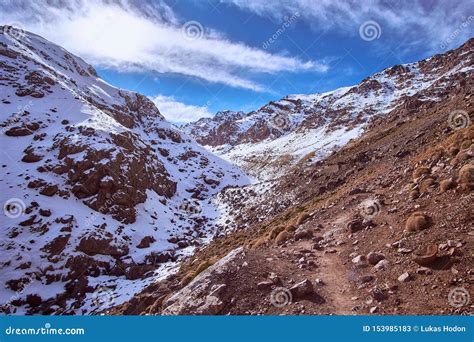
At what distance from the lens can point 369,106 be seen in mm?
118000

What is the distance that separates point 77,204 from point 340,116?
101m

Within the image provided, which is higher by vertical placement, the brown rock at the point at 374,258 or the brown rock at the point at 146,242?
the brown rock at the point at 146,242

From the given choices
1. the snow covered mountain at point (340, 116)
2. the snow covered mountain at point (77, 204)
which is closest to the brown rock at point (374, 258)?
the snow covered mountain at point (77, 204)

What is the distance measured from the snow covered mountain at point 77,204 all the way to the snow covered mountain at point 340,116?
1161 inches

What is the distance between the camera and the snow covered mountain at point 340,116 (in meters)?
85.1

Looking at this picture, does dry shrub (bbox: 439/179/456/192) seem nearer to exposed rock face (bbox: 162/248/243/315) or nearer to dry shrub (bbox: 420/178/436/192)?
dry shrub (bbox: 420/178/436/192)

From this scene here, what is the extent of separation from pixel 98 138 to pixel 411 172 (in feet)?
141

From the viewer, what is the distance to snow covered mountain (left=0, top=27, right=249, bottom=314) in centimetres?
2886

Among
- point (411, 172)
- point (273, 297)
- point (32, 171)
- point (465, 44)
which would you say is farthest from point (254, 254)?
point (465, 44)

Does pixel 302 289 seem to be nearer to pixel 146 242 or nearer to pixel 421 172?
pixel 421 172

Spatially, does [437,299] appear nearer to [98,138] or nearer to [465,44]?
[98,138]

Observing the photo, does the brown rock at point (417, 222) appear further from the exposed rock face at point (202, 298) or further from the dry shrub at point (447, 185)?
the exposed rock face at point (202, 298)

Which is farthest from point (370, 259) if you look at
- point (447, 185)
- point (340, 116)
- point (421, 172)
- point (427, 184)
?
point (340, 116)

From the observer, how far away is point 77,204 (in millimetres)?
37938
